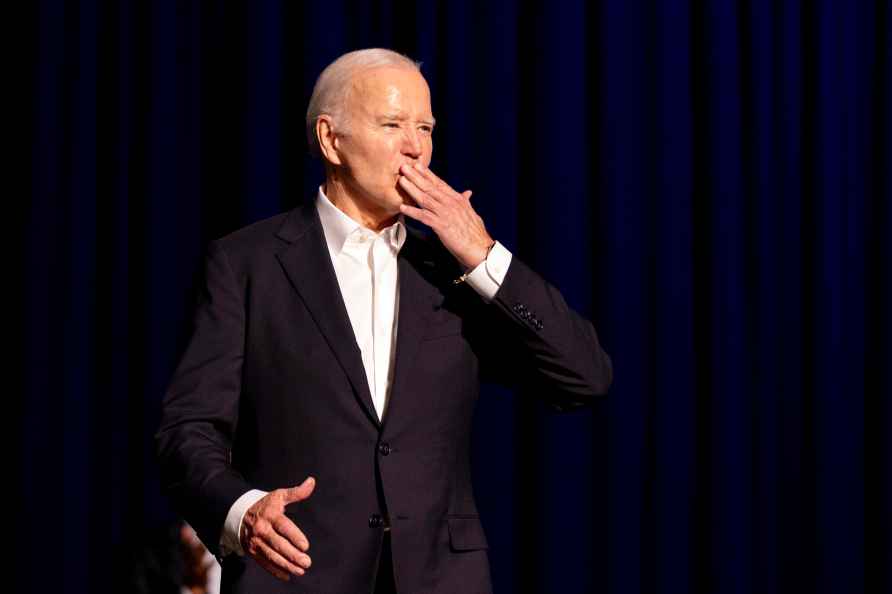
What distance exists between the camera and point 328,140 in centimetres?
182

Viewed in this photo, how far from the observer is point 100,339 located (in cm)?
312

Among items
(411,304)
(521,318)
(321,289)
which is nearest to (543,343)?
(521,318)

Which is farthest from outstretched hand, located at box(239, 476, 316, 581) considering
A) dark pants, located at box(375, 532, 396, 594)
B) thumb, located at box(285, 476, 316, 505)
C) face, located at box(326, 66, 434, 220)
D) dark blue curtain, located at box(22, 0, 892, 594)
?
dark blue curtain, located at box(22, 0, 892, 594)

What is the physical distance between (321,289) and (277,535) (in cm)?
39

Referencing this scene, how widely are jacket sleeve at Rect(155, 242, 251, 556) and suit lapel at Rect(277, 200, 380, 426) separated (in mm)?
86

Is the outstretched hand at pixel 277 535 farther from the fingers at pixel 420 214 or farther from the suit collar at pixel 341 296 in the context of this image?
the fingers at pixel 420 214

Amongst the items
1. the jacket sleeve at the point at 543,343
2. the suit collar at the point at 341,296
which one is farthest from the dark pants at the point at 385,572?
the jacket sleeve at the point at 543,343

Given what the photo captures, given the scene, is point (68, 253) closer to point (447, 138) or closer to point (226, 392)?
point (447, 138)

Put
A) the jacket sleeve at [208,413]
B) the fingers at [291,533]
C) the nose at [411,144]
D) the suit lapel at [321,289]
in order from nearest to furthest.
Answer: the fingers at [291,533]
the jacket sleeve at [208,413]
the suit lapel at [321,289]
the nose at [411,144]

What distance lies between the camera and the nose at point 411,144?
5.77 ft

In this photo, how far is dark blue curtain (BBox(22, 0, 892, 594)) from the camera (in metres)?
3.06

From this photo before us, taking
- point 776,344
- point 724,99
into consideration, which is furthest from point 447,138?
point 776,344

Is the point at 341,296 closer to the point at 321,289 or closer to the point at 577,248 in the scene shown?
the point at 321,289

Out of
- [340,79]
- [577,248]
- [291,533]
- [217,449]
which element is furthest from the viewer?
[577,248]
